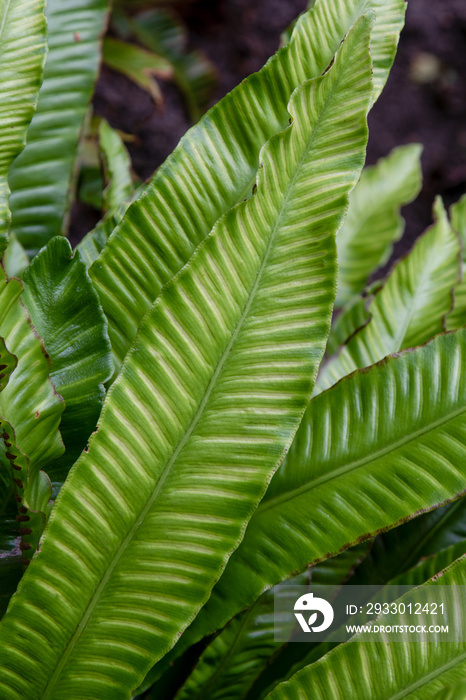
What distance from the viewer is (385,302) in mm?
779

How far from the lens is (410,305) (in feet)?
2.54

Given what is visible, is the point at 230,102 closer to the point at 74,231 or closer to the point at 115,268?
the point at 115,268

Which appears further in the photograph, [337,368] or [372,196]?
[372,196]

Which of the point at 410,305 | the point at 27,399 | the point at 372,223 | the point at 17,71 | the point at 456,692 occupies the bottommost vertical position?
the point at 456,692

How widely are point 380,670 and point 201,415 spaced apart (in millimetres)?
247

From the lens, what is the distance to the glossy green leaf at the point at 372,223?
996mm

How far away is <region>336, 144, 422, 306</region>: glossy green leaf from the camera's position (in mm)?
996

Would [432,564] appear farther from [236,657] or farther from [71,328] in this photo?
[71,328]

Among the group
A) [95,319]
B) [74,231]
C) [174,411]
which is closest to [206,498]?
[174,411]

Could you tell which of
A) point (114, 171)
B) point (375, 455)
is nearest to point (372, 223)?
point (114, 171)

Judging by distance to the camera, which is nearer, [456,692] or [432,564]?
[456,692]

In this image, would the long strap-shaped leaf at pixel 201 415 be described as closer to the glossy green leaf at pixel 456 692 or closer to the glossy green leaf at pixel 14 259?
the glossy green leaf at pixel 456 692

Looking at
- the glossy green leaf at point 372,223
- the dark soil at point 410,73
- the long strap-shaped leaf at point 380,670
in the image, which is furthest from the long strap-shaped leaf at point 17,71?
the dark soil at point 410,73

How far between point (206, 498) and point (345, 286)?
63 cm
